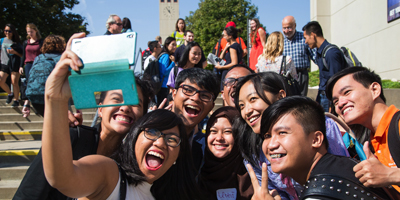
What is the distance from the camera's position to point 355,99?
106 inches

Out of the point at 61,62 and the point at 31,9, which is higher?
the point at 31,9

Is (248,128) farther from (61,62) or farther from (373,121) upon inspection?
(61,62)

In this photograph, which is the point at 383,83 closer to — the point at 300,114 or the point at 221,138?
the point at 221,138

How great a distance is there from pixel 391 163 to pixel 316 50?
3.58 metres

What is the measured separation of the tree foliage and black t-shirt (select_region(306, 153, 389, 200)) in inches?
1223

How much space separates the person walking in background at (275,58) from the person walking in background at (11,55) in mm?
6455

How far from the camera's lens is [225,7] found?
35.5m

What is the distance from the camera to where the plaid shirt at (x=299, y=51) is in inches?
236

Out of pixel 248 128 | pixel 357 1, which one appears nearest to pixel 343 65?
pixel 248 128

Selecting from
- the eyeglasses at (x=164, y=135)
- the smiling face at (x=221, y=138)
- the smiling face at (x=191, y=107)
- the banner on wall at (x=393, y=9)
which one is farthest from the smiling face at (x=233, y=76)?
the banner on wall at (x=393, y=9)

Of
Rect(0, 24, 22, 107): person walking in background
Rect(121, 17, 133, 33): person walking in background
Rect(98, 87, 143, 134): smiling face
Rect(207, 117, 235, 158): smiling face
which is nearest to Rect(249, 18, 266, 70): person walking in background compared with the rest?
Rect(121, 17, 133, 33): person walking in background

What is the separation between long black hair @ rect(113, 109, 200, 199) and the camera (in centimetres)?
227

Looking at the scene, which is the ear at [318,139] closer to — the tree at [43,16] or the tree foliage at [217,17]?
the tree at [43,16]

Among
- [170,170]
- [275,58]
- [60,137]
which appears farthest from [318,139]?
[275,58]
